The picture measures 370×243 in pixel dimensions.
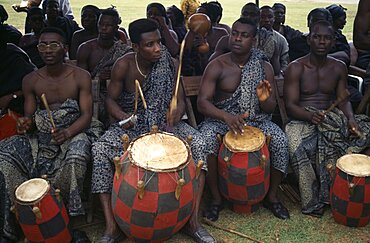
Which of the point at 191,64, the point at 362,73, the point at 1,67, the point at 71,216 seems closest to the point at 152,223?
the point at 71,216

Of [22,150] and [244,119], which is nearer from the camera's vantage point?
[22,150]

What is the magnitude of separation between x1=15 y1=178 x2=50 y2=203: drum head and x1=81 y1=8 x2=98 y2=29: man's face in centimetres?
339

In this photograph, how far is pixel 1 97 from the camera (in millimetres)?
4488

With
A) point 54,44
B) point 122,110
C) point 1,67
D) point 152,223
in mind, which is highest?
point 54,44

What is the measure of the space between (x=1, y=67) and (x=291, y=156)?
3.09 m

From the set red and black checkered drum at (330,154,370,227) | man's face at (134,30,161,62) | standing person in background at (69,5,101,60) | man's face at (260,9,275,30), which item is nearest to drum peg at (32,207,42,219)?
man's face at (134,30,161,62)

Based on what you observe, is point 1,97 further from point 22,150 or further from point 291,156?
point 291,156

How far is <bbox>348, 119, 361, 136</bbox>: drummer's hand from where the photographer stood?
14.0 feet

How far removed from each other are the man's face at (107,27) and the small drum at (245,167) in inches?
89.6

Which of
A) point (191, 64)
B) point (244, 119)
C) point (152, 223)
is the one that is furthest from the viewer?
point (191, 64)

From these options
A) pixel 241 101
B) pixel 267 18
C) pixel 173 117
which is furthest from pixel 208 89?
pixel 267 18

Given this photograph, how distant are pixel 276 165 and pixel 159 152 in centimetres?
139

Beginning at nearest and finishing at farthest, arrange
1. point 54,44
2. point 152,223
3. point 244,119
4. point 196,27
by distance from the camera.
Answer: point 152,223
point 54,44
point 244,119
point 196,27

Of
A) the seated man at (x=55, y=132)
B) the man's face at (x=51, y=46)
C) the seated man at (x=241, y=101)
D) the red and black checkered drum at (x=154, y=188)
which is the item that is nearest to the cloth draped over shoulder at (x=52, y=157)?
the seated man at (x=55, y=132)
